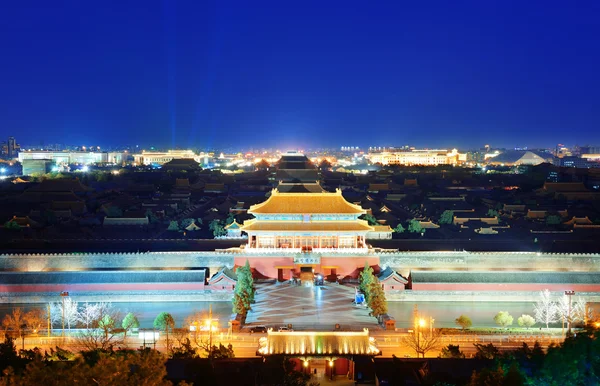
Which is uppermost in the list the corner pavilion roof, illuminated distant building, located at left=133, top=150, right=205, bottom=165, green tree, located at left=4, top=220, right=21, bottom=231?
illuminated distant building, located at left=133, top=150, right=205, bottom=165

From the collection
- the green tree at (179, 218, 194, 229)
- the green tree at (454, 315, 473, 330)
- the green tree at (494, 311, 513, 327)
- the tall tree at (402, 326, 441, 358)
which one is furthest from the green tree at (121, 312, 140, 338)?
the green tree at (179, 218, 194, 229)

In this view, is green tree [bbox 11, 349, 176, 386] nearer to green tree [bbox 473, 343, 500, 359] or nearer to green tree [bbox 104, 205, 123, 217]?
green tree [bbox 473, 343, 500, 359]

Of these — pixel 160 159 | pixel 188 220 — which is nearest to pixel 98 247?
pixel 188 220

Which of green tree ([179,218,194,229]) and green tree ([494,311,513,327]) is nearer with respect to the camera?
green tree ([494,311,513,327])

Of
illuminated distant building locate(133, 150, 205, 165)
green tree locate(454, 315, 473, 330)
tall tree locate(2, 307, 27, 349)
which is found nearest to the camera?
tall tree locate(2, 307, 27, 349)

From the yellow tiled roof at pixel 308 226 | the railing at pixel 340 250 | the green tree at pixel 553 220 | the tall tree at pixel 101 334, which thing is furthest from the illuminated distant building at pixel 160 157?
the tall tree at pixel 101 334

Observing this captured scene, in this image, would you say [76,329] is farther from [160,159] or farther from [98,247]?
[160,159]
